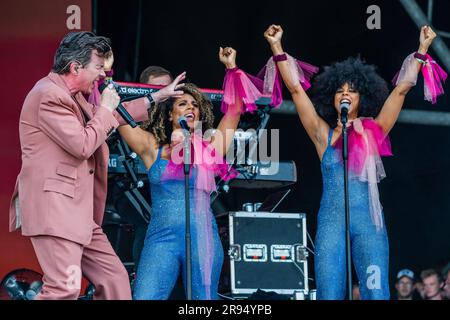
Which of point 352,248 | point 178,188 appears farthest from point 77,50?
point 352,248

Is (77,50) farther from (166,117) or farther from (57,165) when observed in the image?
(166,117)

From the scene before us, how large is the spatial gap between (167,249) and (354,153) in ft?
4.39

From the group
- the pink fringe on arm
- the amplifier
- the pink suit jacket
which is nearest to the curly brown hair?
the amplifier

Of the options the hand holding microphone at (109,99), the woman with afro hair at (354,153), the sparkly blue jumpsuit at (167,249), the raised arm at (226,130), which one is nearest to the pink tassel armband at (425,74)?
the woman with afro hair at (354,153)

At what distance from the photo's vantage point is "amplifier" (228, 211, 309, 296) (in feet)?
20.9

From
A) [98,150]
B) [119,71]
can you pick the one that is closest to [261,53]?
[119,71]

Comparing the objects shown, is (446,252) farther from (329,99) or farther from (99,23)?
(99,23)

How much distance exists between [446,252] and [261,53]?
2647 millimetres

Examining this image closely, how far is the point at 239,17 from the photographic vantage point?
9.59 meters

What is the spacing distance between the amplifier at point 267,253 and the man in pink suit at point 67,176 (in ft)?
5.43

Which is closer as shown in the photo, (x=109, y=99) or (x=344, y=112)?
(x=109, y=99)

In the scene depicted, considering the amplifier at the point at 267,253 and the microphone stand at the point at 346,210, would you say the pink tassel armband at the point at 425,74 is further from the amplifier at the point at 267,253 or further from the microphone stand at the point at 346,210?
the amplifier at the point at 267,253

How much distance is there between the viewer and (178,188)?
19.5 ft

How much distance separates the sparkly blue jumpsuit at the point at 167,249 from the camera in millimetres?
5707
